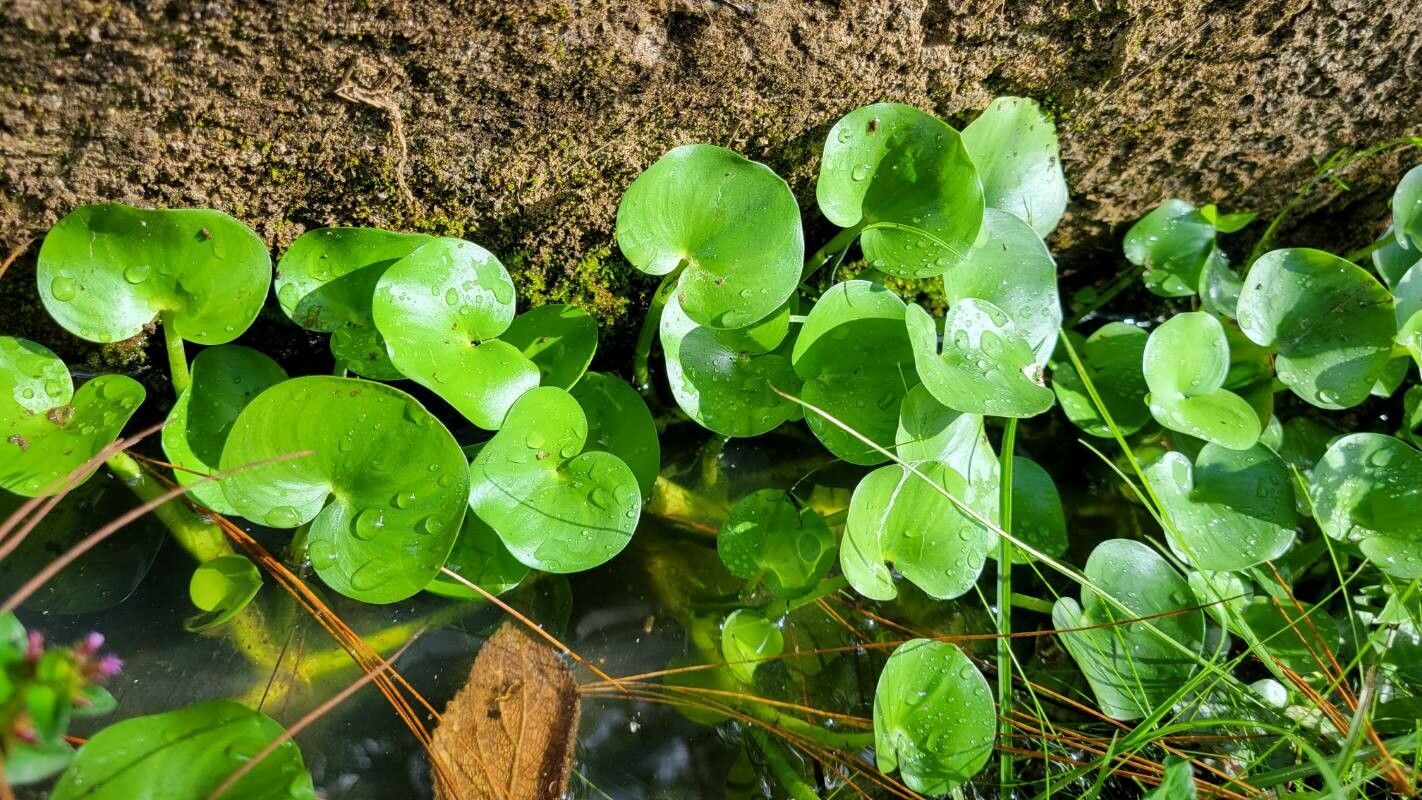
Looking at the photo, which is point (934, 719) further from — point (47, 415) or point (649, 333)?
point (47, 415)

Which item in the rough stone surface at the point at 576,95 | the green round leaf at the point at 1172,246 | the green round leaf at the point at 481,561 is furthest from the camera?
the green round leaf at the point at 1172,246

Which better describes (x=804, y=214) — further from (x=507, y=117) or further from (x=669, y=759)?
(x=669, y=759)

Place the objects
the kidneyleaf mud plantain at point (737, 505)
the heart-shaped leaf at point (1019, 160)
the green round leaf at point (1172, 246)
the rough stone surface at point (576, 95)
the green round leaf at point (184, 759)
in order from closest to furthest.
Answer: the green round leaf at point (184, 759) → the rough stone surface at point (576, 95) → the kidneyleaf mud plantain at point (737, 505) → the heart-shaped leaf at point (1019, 160) → the green round leaf at point (1172, 246)

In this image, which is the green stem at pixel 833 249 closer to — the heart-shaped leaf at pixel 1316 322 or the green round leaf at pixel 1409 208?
the heart-shaped leaf at pixel 1316 322

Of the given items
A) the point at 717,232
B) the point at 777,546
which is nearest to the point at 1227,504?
the point at 777,546

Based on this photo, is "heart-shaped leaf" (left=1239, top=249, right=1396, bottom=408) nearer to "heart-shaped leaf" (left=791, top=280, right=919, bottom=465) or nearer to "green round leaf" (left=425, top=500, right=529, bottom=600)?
"heart-shaped leaf" (left=791, top=280, right=919, bottom=465)

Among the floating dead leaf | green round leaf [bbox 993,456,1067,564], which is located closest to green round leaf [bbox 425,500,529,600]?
the floating dead leaf

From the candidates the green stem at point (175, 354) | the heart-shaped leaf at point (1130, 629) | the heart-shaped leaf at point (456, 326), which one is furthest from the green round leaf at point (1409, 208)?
the green stem at point (175, 354)
